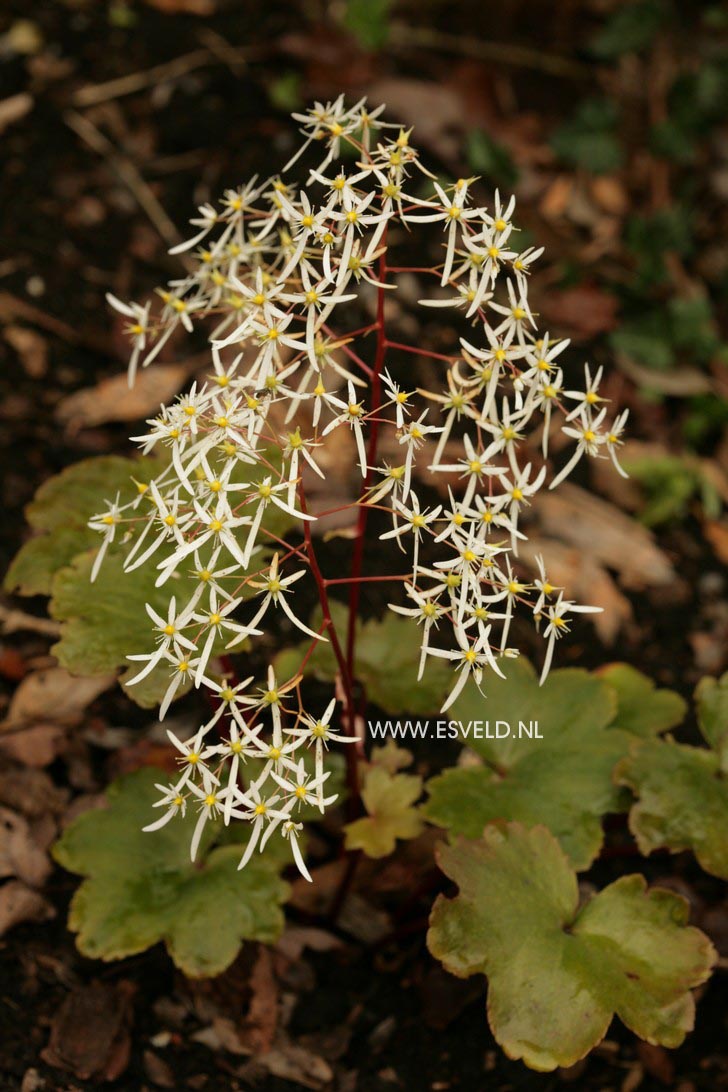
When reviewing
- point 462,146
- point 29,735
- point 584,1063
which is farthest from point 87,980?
point 462,146

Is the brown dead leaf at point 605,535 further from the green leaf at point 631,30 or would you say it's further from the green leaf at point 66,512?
the green leaf at point 631,30

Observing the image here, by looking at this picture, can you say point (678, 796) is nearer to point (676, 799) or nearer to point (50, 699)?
point (676, 799)

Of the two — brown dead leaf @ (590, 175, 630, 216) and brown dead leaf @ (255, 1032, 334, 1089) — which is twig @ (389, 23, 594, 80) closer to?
brown dead leaf @ (590, 175, 630, 216)

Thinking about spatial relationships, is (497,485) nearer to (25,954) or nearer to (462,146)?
(25,954)

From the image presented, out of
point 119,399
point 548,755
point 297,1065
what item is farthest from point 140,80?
point 297,1065

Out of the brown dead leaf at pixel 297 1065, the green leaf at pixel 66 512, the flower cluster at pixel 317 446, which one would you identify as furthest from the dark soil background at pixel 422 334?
the flower cluster at pixel 317 446

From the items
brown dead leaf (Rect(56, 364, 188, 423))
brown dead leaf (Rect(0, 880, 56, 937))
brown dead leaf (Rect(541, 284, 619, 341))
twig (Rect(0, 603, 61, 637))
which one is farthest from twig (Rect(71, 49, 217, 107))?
brown dead leaf (Rect(0, 880, 56, 937))
